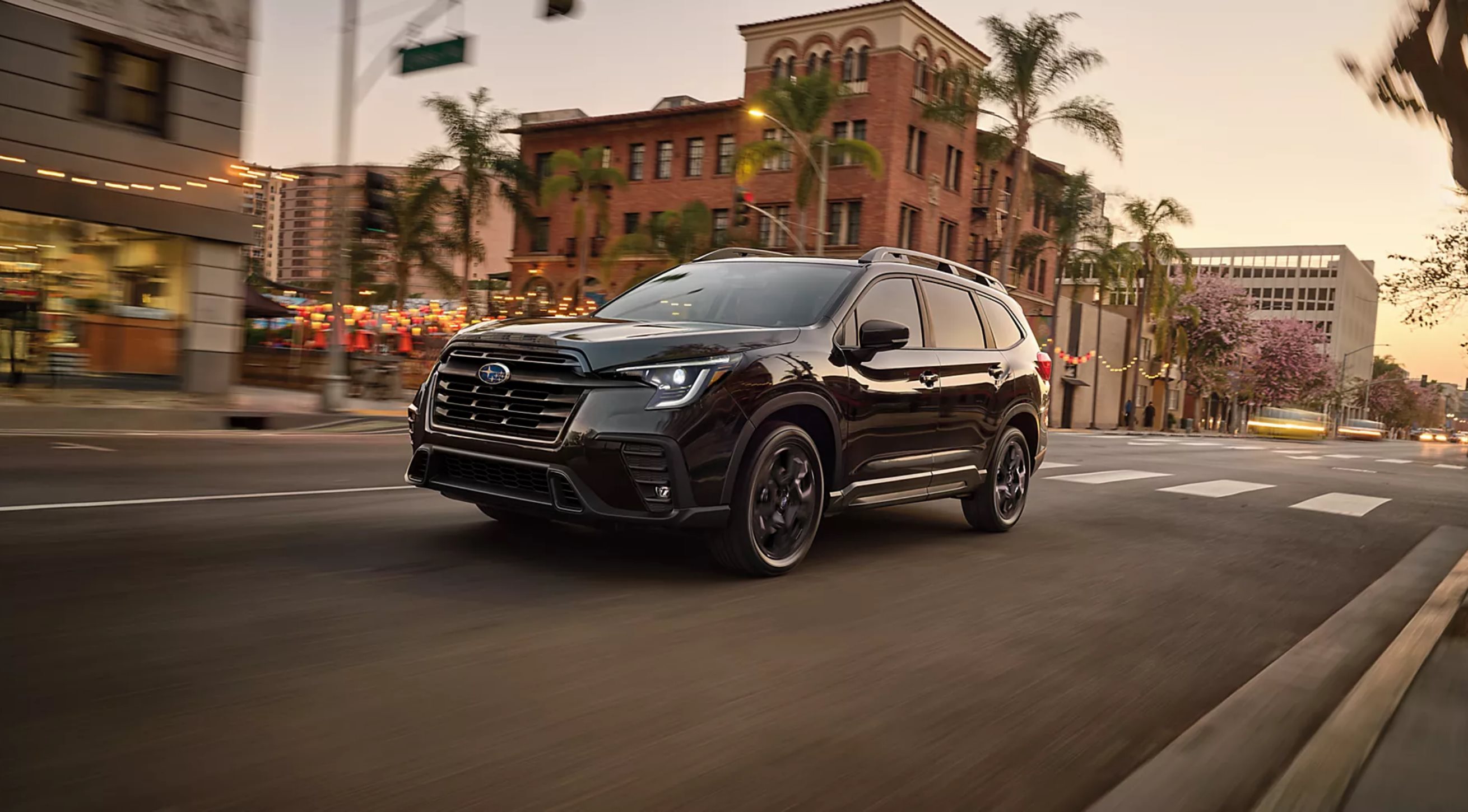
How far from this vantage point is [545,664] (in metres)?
3.99

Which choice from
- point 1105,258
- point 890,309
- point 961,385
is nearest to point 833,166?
point 1105,258

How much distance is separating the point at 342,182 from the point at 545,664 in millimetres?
16222

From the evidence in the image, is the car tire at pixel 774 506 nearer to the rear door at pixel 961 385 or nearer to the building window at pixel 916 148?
the rear door at pixel 961 385

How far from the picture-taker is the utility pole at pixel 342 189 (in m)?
18.0

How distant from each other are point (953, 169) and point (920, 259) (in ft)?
137

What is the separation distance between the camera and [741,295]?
6.62 meters

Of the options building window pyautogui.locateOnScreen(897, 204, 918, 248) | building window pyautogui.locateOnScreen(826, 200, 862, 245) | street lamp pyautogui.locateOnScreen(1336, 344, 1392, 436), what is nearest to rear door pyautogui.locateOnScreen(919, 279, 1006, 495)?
building window pyautogui.locateOnScreen(897, 204, 918, 248)

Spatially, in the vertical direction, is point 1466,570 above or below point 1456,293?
below

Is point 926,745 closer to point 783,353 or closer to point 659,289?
point 783,353

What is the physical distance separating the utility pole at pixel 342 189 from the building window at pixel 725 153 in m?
30.5

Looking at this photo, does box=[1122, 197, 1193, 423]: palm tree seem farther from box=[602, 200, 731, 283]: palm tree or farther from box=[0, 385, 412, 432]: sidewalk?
box=[0, 385, 412, 432]: sidewalk

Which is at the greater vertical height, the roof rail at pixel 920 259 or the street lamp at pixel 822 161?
the street lamp at pixel 822 161

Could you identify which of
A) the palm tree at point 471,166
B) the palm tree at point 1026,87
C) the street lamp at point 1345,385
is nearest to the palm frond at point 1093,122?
the palm tree at point 1026,87

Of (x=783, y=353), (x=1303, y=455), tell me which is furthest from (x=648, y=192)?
(x=783, y=353)
